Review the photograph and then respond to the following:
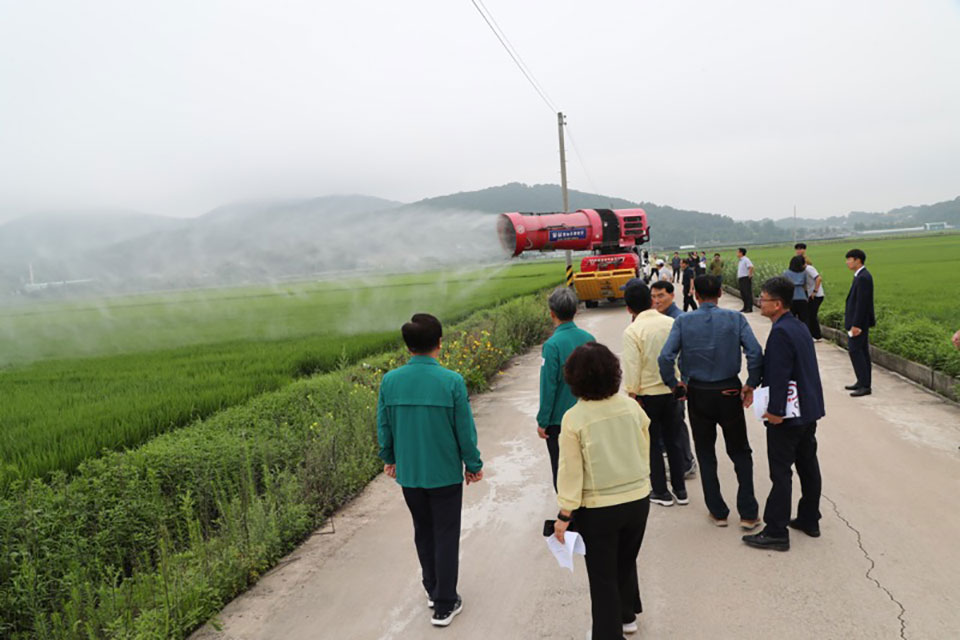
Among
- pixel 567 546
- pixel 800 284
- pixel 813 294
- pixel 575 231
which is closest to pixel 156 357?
pixel 567 546

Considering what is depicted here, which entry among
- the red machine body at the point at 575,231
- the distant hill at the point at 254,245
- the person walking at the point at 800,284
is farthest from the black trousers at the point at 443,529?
the red machine body at the point at 575,231

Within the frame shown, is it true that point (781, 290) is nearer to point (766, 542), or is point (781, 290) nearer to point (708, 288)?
point (708, 288)

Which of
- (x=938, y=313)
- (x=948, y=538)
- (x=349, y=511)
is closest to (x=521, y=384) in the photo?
(x=349, y=511)

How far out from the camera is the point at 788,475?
13.5 ft

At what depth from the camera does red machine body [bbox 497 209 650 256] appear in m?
16.5

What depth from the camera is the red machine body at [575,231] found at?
16.5 m

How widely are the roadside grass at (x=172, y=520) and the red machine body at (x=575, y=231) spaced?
9.87 m

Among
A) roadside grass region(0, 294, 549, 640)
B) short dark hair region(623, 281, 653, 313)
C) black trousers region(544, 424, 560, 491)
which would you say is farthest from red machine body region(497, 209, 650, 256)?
black trousers region(544, 424, 560, 491)

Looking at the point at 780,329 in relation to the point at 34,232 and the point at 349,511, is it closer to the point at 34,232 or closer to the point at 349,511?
the point at 349,511

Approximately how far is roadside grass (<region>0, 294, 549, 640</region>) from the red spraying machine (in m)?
11.8

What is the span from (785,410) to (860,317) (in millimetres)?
4523

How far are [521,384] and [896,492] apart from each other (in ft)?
19.5

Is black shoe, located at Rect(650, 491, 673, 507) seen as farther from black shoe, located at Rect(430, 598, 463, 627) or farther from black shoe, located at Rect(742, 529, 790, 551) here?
black shoe, located at Rect(430, 598, 463, 627)

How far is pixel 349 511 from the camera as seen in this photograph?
17.5 ft
